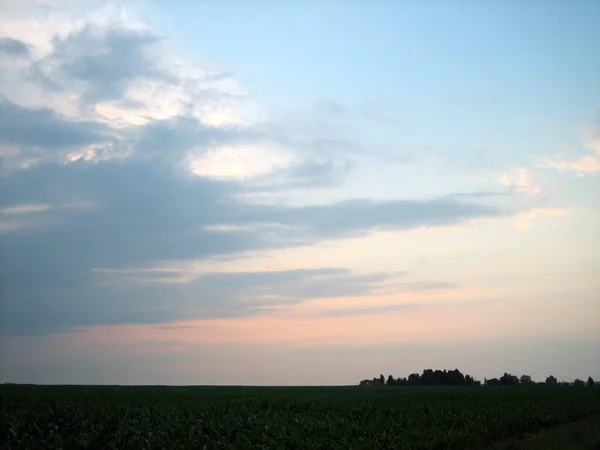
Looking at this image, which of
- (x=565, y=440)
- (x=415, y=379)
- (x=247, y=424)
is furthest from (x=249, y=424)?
(x=415, y=379)

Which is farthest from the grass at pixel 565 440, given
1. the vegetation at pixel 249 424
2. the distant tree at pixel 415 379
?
the distant tree at pixel 415 379

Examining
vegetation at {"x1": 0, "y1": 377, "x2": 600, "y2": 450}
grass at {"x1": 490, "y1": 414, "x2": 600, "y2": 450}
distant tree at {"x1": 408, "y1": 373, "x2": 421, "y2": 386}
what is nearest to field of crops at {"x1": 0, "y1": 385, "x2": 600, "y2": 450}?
vegetation at {"x1": 0, "y1": 377, "x2": 600, "y2": 450}

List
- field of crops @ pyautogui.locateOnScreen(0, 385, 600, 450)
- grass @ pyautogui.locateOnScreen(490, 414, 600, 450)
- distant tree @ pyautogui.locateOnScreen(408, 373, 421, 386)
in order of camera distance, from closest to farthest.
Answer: field of crops @ pyautogui.locateOnScreen(0, 385, 600, 450) → grass @ pyautogui.locateOnScreen(490, 414, 600, 450) → distant tree @ pyautogui.locateOnScreen(408, 373, 421, 386)

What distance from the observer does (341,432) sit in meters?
31.5

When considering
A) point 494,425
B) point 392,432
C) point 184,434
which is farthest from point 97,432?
point 494,425

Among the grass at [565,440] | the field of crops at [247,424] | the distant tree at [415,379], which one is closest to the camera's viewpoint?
the field of crops at [247,424]

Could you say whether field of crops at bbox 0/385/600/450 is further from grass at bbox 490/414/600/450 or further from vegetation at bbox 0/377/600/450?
grass at bbox 490/414/600/450

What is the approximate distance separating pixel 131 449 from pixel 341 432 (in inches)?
449

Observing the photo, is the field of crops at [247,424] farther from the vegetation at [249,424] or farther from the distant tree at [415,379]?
the distant tree at [415,379]

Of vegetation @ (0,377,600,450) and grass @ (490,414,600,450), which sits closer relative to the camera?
vegetation @ (0,377,600,450)

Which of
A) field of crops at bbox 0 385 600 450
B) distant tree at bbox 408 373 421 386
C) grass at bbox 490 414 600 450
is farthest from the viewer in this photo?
distant tree at bbox 408 373 421 386

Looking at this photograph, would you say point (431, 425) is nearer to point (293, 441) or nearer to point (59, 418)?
point (293, 441)

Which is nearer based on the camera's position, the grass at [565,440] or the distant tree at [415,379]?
the grass at [565,440]

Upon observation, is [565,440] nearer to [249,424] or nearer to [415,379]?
[249,424]
